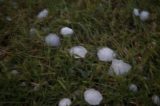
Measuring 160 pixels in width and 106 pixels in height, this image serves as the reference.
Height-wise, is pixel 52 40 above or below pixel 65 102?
above

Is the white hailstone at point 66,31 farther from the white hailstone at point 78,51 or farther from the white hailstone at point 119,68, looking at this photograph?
the white hailstone at point 119,68

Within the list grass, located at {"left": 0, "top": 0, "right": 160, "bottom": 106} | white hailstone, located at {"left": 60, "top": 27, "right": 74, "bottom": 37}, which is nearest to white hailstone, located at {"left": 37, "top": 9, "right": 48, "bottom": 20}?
Result: grass, located at {"left": 0, "top": 0, "right": 160, "bottom": 106}

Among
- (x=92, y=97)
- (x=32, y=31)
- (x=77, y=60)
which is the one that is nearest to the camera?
(x=92, y=97)

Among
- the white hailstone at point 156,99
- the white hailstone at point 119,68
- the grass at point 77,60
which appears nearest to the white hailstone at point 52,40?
the grass at point 77,60

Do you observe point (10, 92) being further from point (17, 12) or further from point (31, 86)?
point (17, 12)

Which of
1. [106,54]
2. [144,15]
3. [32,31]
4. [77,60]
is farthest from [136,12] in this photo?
[32,31]

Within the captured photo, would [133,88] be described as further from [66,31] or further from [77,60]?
[66,31]
